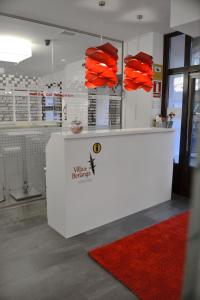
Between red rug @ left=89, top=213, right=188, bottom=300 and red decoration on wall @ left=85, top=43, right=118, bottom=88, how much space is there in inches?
74.4

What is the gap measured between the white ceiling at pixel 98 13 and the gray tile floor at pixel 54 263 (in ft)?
9.92

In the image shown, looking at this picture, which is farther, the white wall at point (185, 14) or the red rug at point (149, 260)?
the white wall at point (185, 14)

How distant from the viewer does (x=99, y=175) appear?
128 inches

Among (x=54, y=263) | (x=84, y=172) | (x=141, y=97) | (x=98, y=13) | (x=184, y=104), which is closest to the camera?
(x=54, y=263)

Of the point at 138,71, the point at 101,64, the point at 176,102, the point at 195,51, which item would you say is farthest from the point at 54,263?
the point at 195,51

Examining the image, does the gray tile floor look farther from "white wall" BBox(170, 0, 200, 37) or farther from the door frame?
"white wall" BBox(170, 0, 200, 37)

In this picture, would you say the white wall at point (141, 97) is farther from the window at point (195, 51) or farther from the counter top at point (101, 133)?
the counter top at point (101, 133)

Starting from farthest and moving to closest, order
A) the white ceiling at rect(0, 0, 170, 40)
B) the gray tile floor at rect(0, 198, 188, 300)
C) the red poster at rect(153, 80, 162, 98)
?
the red poster at rect(153, 80, 162, 98) < the white ceiling at rect(0, 0, 170, 40) < the gray tile floor at rect(0, 198, 188, 300)

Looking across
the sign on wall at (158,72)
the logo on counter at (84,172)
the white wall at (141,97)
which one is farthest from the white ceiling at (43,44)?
→ the logo on counter at (84,172)

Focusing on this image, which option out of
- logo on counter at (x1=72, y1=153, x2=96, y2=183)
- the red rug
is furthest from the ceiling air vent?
the red rug

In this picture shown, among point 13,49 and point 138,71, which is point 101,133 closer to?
point 138,71

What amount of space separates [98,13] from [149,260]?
11.4 ft

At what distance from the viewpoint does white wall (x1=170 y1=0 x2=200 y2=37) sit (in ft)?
9.06

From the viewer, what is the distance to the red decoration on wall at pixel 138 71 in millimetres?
3016
